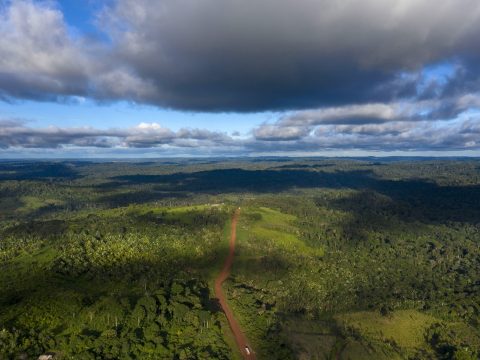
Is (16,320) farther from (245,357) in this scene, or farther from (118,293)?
(245,357)

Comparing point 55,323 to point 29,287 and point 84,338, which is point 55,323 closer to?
point 84,338

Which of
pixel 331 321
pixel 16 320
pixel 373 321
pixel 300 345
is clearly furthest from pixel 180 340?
pixel 373 321

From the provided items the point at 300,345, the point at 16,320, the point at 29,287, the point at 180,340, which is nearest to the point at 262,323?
the point at 300,345

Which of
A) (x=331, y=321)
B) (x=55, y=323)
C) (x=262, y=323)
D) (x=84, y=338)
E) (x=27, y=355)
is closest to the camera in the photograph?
(x=27, y=355)

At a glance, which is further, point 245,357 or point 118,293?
point 118,293

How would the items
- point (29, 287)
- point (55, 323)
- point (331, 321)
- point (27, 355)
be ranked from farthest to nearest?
point (331, 321) < point (29, 287) < point (55, 323) < point (27, 355)

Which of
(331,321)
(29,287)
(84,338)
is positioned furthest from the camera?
(331,321)

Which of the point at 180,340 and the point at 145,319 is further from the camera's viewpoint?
the point at 145,319

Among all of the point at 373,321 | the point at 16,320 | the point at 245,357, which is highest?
the point at 16,320

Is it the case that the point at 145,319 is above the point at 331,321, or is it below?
above
